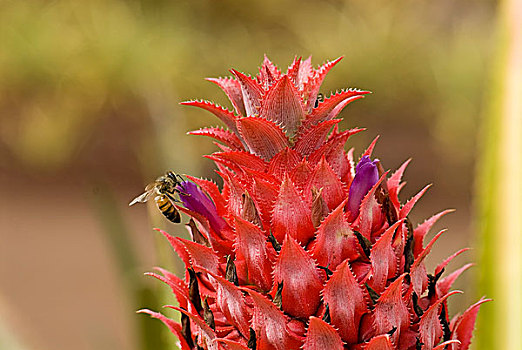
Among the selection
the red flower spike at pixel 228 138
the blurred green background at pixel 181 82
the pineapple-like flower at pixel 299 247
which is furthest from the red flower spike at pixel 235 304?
the blurred green background at pixel 181 82

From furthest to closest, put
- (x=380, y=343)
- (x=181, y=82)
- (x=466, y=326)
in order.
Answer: (x=181, y=82), (x=466, y=326), (x=380, y=343)

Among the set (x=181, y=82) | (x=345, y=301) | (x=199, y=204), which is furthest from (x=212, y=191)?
(x=181, y=82)

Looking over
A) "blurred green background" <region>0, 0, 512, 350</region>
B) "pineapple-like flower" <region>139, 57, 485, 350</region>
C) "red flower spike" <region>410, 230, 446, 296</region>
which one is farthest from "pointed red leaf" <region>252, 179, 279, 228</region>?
"blurred green background" <region>0, 0, 512, 350</region>

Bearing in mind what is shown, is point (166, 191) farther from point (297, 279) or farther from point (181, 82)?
point (181, 82)

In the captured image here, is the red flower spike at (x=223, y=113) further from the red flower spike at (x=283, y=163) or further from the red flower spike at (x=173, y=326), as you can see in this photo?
the red flower spike at (x=173, y=326)

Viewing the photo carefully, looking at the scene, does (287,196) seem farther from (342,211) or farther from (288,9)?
(288,9)

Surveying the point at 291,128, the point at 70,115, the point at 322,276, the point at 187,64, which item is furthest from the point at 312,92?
the point at 70,115
